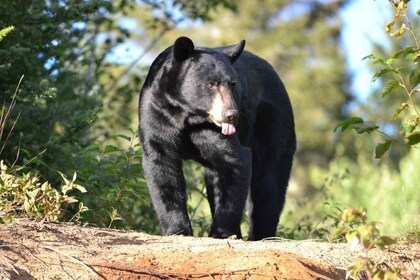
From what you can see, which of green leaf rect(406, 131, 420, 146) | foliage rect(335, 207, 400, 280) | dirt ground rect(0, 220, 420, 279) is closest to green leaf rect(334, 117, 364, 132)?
green leaf rect(406, 131, 420, 146)

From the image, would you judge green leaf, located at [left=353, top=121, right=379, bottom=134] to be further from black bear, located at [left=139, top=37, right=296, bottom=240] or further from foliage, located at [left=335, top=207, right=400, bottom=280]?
foliage, located at [left=335, top=207, right=400, bottom=280]

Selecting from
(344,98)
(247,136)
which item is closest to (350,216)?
(247,136)

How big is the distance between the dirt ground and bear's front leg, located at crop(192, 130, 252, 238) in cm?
114

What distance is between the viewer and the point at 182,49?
24.5ft

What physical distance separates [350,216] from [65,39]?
5.53m

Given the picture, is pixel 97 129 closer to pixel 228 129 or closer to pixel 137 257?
pixel 228 129

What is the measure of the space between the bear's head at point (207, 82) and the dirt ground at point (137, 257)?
4.55ft

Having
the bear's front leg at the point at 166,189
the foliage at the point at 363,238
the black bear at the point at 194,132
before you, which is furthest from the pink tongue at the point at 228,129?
the foliage at the point at 363,238

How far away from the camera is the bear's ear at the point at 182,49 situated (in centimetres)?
736

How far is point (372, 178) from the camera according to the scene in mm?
17750

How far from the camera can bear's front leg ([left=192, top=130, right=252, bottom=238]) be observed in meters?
7.23

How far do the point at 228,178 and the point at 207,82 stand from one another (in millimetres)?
838

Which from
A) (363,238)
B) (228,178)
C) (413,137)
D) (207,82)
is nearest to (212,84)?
(207,82)

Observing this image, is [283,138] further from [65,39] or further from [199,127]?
[65,39]
